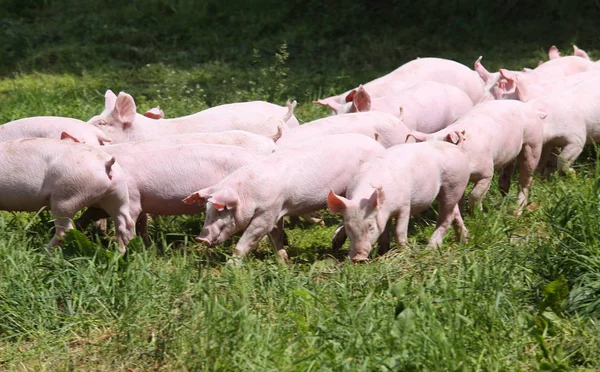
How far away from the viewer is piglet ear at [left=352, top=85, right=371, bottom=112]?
7.08m

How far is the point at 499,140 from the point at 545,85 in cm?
167

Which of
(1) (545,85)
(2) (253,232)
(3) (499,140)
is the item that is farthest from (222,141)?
(1) (545,85)

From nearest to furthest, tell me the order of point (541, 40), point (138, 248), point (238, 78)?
point (138, 248), point (238, 78), point (541, 40)

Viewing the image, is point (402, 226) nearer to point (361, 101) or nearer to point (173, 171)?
point (173, 171)

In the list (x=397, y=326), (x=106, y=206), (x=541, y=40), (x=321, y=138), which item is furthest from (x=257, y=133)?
(x=541, y=40)

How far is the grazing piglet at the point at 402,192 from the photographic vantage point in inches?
213

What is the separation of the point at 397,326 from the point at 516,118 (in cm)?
296

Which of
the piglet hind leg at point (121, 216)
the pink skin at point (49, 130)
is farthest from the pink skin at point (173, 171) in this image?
the pink skin at point (49, 130)

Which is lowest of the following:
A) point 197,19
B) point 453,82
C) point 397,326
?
point 197,19

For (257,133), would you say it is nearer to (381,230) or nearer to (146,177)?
(146,177)

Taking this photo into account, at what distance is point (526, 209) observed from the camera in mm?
6172

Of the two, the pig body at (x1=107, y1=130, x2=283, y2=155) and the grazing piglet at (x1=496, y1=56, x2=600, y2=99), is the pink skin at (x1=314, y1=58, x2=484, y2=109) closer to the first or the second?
the grazing piglet at (x1=496, y1=56, x2=600, y2=99)

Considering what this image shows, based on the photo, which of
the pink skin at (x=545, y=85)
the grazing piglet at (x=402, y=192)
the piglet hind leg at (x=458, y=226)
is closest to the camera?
the grazing piglet at (x=402, y=192)

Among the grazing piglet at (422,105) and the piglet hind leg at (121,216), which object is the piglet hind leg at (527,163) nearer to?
the grazing piglet at (422,105)
